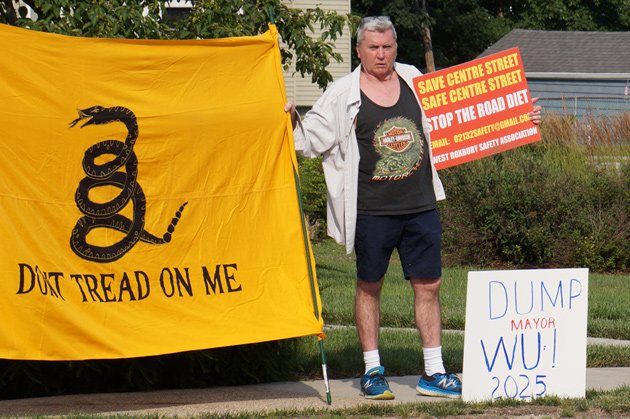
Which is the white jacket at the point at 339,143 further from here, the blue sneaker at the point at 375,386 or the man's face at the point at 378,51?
the blue sneaker at the point at 375,386

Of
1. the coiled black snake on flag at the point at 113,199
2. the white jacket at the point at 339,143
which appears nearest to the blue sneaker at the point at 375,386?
the white jacket at the point at 339,143

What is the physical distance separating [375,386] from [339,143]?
1.36m

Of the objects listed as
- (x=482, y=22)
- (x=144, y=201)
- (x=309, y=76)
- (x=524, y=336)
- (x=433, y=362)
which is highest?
(x=482, y=22)

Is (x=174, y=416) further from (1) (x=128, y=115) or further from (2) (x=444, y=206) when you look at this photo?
(2) (x=444, y=206)

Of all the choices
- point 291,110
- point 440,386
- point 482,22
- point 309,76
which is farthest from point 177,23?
point 482,22

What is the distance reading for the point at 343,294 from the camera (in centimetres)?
1116

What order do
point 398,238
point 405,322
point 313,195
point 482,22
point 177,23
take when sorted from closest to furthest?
point 398,238, point 405,322, point 177,23, point 313,195, point 482,22

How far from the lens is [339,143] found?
6742 mm

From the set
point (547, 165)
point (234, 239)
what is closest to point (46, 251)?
point (234, 239)

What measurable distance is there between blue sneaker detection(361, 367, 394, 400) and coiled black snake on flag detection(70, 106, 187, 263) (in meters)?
1.35

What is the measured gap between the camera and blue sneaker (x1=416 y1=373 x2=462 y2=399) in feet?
22.0

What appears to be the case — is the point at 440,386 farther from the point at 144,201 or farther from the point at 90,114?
the point at 90,114

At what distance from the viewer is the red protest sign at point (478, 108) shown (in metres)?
15.3

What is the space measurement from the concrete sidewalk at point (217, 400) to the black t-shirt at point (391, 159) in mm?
1060
